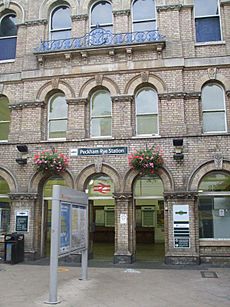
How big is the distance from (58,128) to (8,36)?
16.6 feet

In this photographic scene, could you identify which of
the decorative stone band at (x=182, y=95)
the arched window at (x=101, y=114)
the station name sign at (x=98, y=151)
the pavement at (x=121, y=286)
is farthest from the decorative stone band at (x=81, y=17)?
the pavement at (x=121, y=286)

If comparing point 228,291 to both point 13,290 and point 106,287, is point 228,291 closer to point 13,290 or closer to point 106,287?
point 106,287

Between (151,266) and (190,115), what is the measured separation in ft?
18.5

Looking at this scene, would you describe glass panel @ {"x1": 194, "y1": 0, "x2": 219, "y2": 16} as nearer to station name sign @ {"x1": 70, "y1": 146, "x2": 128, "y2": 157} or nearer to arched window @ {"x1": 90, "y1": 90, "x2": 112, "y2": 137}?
arched window @ {"x1": 90, "y1": 90, "x2": 112, "y2": 137}

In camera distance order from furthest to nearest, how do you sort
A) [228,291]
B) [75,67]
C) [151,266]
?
[75,67] < [151,266] < [228,291]

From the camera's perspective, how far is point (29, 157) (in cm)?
1350

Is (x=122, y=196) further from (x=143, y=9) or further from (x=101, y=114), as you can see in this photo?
(x=143, y=9)

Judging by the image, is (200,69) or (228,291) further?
(200,69)

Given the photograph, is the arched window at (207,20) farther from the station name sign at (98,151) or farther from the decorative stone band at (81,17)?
the station name sign at (98,151)

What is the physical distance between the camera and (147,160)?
12078mm

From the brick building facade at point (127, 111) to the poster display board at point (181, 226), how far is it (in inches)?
1.4

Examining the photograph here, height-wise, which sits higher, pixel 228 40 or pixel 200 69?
pixel 228 40

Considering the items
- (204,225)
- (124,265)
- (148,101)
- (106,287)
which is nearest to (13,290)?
(106,287)

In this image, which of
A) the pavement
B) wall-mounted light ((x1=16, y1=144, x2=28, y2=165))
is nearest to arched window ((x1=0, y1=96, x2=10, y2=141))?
wall-mounted light ((x1=16, y1=144, x2=28, y2=165))
